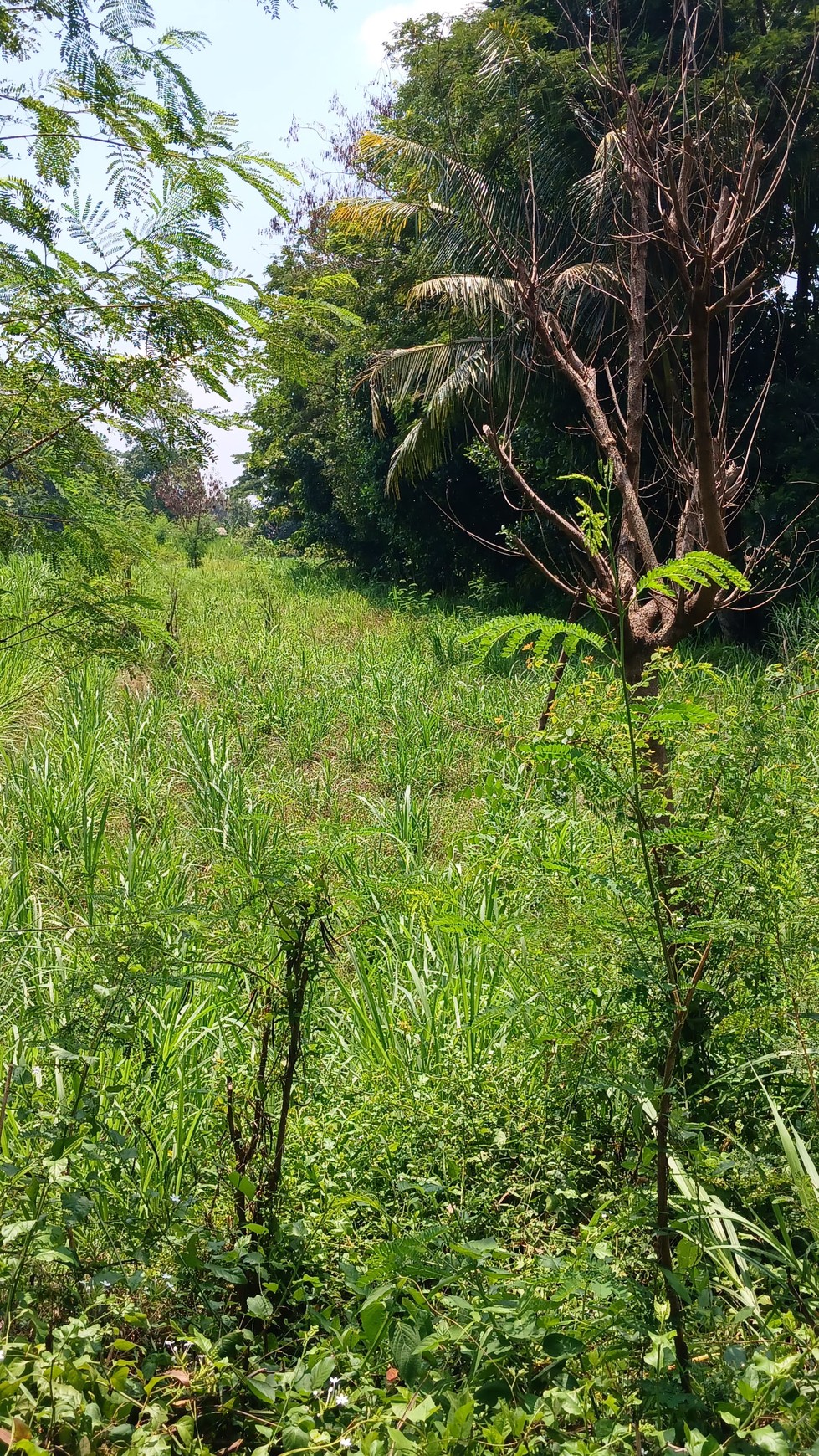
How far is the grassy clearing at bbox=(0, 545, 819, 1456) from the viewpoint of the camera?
1567mm

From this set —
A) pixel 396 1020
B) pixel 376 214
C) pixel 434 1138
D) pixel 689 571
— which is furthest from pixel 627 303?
pixel 376 214

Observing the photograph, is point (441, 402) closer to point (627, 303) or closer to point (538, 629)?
point (627, 303)

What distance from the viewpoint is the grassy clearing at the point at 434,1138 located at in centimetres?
157

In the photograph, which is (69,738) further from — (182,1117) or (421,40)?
(421,40)

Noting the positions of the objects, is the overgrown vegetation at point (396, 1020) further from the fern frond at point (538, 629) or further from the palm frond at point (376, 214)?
the palm frond at point (376, 214)

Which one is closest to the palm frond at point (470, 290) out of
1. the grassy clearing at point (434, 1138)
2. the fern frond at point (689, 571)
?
the grassy clearing at point (434, 1138)

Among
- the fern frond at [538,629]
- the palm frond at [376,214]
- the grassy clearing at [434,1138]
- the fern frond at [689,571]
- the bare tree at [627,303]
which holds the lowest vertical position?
the grassy clearing at [434,1138]

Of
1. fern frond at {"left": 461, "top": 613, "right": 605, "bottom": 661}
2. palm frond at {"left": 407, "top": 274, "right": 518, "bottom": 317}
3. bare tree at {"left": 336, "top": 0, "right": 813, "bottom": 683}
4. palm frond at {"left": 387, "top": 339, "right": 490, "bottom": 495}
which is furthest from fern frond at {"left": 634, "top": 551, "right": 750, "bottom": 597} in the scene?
palm frond at {"left": 407, "top": 274, "right": 518, "bottom": 317}

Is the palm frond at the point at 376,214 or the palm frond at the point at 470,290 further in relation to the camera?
the palm frond at the point at 376,214

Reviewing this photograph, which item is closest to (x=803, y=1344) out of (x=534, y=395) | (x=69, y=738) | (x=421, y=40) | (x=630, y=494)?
(x=630, y=494)

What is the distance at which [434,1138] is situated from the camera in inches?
89.9

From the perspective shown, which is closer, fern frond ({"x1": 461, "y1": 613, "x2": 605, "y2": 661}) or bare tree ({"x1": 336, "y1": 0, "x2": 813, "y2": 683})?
fern frond ({"x1": 461, "y1": 613, "x2": 605, "y2": 661})

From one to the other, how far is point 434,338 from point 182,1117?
41.2 feet

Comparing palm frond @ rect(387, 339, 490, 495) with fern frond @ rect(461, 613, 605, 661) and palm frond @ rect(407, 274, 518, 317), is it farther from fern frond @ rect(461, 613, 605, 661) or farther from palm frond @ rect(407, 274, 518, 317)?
fern frond @ rect(461, 613, 605, 661)
